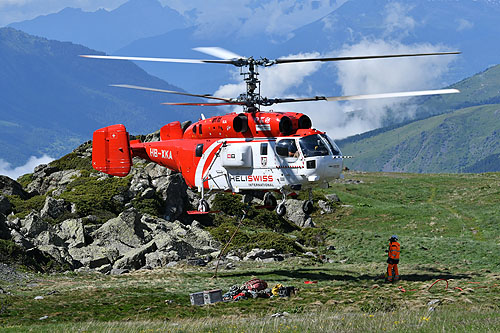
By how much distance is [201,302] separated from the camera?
22953 millimetres

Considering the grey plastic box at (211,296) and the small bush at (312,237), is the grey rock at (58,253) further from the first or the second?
the small bush at (312,237)

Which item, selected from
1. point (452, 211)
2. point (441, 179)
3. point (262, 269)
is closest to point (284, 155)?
point (262, 269)

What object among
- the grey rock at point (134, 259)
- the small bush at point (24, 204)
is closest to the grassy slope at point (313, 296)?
the grey rock at point (134, 259)

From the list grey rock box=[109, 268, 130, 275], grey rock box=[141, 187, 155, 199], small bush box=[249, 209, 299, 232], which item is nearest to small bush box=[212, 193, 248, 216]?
small bush box=[249, 209, 299, 232]

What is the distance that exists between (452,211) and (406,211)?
4155 mm

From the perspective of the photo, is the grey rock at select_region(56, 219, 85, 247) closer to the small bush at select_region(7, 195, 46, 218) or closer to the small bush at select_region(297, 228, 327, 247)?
the small bush at select_region(7, 195, 46, 218)

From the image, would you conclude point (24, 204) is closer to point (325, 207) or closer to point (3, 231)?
point (3, 231)

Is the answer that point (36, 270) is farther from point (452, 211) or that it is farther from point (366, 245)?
point (452, 211)

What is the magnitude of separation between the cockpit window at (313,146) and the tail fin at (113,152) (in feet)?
41.4

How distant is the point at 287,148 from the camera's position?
28.7 m

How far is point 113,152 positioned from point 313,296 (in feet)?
58.1

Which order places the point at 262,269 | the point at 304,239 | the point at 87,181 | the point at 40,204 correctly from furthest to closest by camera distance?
the point at 87,181, the point at 40,204, the point at 304,239, the point at 262,269

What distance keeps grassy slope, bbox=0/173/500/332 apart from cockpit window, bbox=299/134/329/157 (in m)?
5.60

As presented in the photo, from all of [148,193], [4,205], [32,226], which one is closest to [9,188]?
[4,205]
